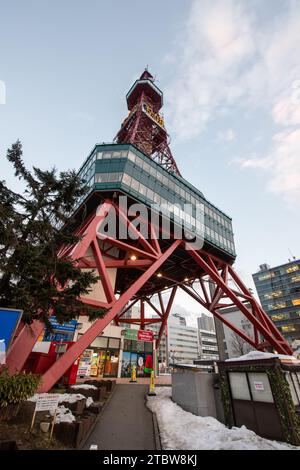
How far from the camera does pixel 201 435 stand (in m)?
7.56

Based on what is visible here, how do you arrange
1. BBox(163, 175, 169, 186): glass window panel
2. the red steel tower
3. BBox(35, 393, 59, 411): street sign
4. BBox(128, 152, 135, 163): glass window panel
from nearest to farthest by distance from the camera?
1. BBox(35, 393, 59, 411): street sign
2. BBox(128, 152, 135, 163): glass window panel
3. BBox(163, 175, 169, 186): glass window panel
4. the red steel tower

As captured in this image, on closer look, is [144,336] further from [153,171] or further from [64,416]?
[153,171]

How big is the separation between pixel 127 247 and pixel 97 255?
3418mm

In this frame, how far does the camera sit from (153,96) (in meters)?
45.8

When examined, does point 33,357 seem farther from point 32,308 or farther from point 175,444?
point 175,444

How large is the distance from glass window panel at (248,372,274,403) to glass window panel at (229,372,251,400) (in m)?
0.30

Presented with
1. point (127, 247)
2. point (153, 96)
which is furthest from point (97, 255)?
point (153, 96)

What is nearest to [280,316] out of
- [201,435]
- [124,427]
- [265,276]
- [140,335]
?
[265,276]

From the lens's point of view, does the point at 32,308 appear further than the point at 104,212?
No

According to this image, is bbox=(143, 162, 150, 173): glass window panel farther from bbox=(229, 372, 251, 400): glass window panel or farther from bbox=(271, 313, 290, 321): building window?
bbox=(271, 313, 290, 321): building window

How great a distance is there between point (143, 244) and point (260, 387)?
13.4 meters

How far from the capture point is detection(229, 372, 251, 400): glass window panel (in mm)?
8938

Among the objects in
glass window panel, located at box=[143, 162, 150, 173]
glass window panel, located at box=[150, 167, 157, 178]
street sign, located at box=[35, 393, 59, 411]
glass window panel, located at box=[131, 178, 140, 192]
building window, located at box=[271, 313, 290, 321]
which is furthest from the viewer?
building window, located at box=[271, 313, 290, 321]

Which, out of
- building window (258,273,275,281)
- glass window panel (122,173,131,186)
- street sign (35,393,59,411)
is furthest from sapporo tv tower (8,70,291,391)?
building window (258,273,275,281)
